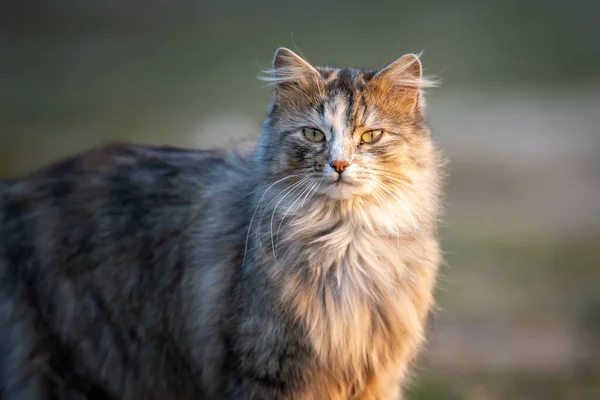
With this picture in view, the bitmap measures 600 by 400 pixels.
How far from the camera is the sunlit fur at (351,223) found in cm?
311

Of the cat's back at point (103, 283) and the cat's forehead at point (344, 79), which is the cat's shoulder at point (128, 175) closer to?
the cat's back at point (103, 283)

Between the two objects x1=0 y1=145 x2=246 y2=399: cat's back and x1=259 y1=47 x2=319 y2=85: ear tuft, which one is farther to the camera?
x1=0 y1=145 x2=246 y2=399: cat's back

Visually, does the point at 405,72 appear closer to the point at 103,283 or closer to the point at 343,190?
the point at 343,190

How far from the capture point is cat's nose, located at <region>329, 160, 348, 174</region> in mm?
2969

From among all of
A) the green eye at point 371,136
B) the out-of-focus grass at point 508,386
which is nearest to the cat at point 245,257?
the green eye at point 371,136

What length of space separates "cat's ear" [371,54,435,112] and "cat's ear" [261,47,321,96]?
21cm

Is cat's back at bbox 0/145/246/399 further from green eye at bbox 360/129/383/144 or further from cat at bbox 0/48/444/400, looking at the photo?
green eye at bbox 360/129/383/144

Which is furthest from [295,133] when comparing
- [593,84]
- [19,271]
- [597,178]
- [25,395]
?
[593,84]

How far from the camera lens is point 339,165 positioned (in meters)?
2.97

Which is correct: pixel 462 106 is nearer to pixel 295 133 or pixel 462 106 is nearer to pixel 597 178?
pixel 597 178

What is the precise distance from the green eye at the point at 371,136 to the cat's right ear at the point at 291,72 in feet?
0.83

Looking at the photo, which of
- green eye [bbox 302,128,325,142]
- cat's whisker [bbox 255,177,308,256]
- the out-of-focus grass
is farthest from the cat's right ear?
the out-of-focus grass

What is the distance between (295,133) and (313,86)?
0.59 feet

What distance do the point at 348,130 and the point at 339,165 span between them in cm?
16
